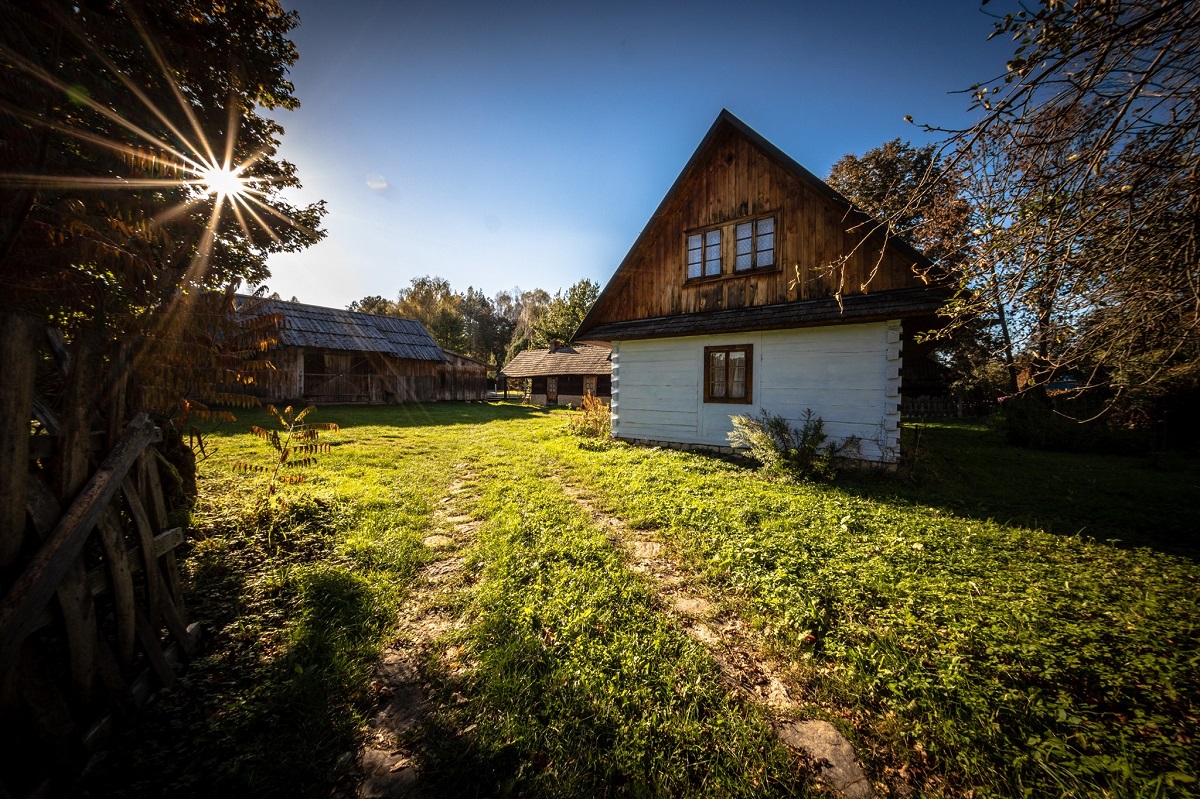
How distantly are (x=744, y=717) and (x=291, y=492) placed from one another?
6.69m

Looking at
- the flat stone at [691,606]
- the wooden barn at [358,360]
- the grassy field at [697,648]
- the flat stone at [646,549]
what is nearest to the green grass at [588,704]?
the grassy field at [697,648]

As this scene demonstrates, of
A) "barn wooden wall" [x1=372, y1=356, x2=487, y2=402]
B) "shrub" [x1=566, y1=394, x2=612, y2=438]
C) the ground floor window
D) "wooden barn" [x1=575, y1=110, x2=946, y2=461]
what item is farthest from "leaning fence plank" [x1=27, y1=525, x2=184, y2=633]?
"barn wooden wall" [x1=372, y1=356, x2=487, y2=402]

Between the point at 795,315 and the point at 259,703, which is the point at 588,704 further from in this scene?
the point at 795,315

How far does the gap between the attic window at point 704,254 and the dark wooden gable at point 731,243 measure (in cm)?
18

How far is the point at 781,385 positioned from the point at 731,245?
3.87m

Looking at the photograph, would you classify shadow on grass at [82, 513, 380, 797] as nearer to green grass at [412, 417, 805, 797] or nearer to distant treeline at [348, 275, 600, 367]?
green grass at [412, 417, 805, 797]

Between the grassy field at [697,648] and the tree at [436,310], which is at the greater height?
the tree at [436,310]

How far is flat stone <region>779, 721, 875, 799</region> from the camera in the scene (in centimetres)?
201

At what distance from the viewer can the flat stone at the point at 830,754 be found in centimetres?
201

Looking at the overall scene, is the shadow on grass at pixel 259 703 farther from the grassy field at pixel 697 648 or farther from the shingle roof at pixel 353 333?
the shingle roof at pixel 353 333

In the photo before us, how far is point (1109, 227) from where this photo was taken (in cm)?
358

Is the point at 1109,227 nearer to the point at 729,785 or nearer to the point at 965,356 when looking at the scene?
the point at 729,785

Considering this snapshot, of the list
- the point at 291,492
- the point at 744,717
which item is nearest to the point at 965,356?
the point at 744,717

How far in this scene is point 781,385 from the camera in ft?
30.7
